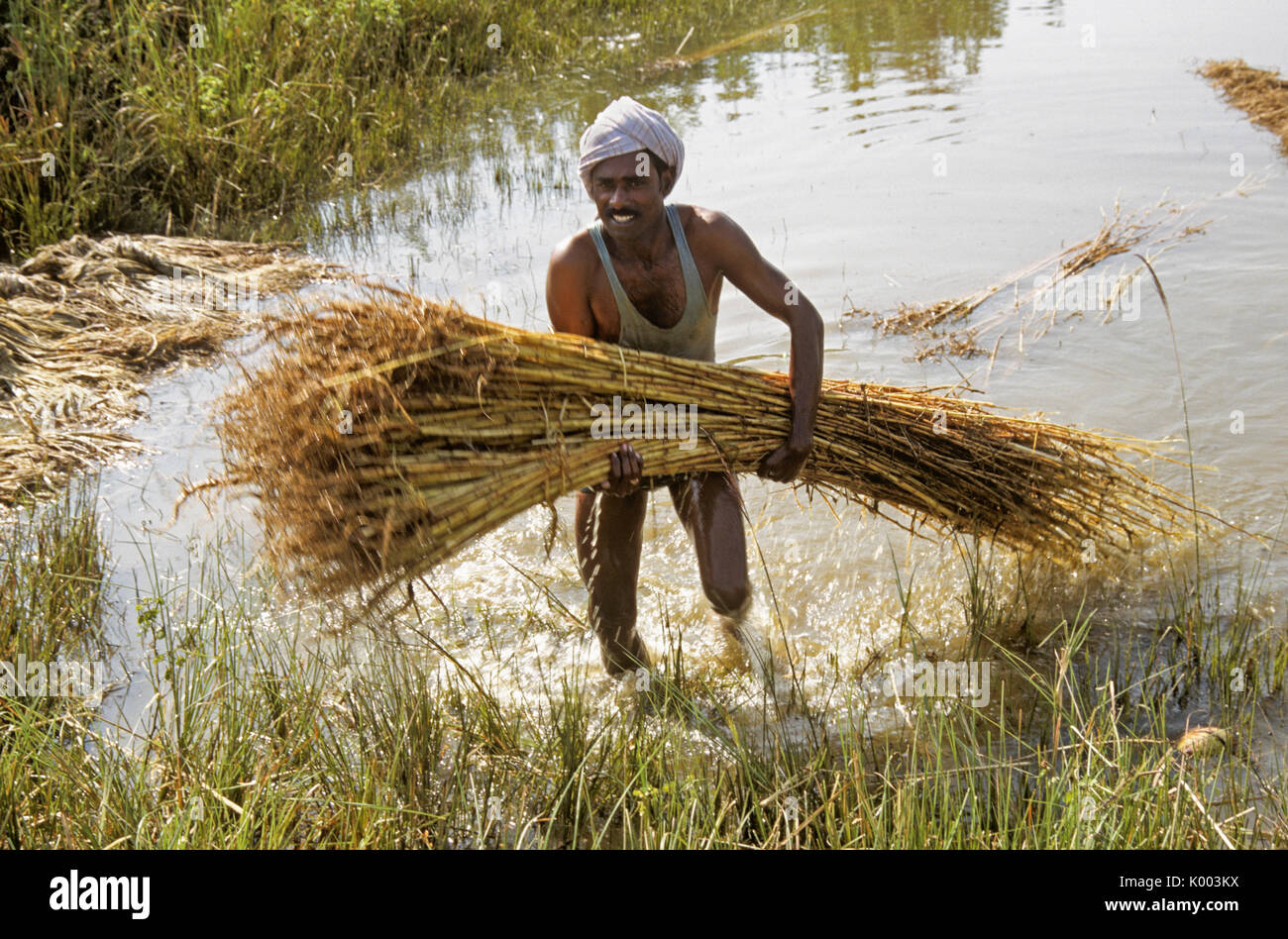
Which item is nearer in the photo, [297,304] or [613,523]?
[297,304]

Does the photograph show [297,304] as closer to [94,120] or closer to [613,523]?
[613,523]

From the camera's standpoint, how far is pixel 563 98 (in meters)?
9.97

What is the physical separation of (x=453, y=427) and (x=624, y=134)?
1.02m

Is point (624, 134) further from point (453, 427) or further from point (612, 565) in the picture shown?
point (612, 565)

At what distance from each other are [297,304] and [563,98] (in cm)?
794

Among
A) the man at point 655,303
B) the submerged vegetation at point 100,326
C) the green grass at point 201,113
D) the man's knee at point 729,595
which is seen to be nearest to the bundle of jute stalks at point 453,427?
the man at point 655,303

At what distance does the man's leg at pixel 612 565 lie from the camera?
11.4ft

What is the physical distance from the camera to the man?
3.14 metres

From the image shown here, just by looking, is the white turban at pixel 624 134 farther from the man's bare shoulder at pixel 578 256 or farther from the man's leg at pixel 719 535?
the man's leg at pixel 719 535

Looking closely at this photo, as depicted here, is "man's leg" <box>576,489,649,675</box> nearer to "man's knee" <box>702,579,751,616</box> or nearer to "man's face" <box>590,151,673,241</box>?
"man's knee" <box>702,579,751,616</box>

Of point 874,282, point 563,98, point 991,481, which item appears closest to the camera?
point 991,481

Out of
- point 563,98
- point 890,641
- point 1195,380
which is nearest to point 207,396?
point 890,641

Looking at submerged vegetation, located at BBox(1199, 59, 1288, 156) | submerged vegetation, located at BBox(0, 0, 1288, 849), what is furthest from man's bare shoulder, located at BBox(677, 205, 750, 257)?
submerged vegetation, located at BBox(1199, 59, 1288, 156)

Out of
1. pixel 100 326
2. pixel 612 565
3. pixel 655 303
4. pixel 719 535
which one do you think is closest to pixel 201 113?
pixel 100 326
